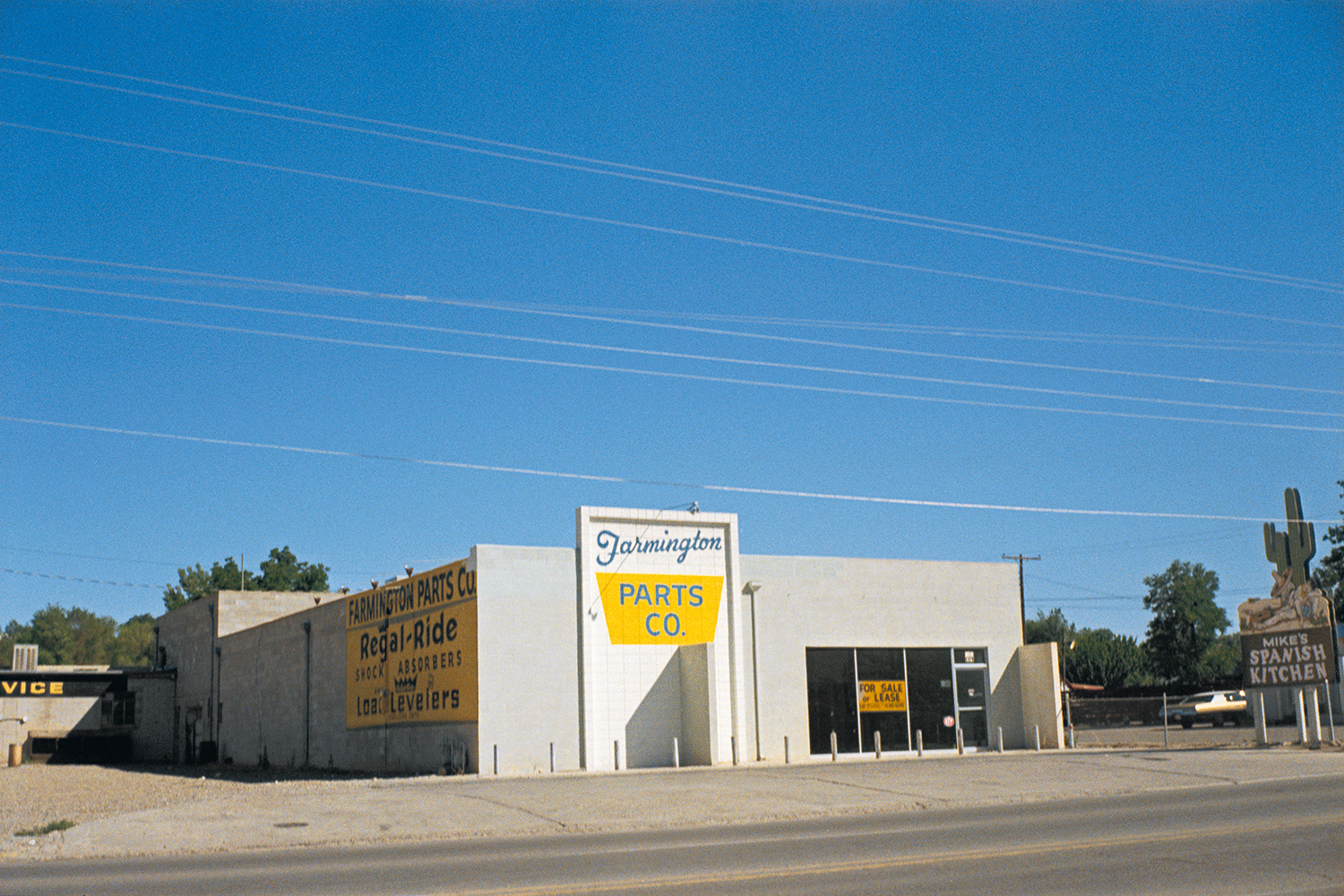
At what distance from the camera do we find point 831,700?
115 feet

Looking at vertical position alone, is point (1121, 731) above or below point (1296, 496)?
below

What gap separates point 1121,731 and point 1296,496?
2116 cm

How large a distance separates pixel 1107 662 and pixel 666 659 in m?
70.6

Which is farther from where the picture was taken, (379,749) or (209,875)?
(379,749)

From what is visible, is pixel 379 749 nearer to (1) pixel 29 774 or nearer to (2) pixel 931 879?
(1) pixel 29 774

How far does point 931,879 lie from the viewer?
11.8 m

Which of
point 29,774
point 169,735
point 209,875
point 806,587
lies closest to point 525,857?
point 209,875

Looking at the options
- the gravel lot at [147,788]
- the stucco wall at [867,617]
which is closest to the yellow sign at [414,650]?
the gravel lot at [147,788]

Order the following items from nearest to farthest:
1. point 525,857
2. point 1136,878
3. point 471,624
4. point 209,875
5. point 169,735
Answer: point 1136,878
point 209,875
point 525,857
point 471,624
point 169,735

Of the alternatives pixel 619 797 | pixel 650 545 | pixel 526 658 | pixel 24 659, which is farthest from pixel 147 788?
pixel 24 659

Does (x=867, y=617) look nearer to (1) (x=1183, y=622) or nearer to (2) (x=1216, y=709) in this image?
(2) (x=1216, y=709)

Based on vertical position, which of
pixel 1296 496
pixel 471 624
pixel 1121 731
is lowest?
pixel 1121 731

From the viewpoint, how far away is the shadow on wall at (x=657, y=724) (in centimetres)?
3231

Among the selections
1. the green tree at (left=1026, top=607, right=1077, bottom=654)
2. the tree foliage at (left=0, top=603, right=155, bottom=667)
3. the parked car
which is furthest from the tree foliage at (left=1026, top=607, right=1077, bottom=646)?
the tree foliage at (left=0, top=603, right=155, bottom=667)
